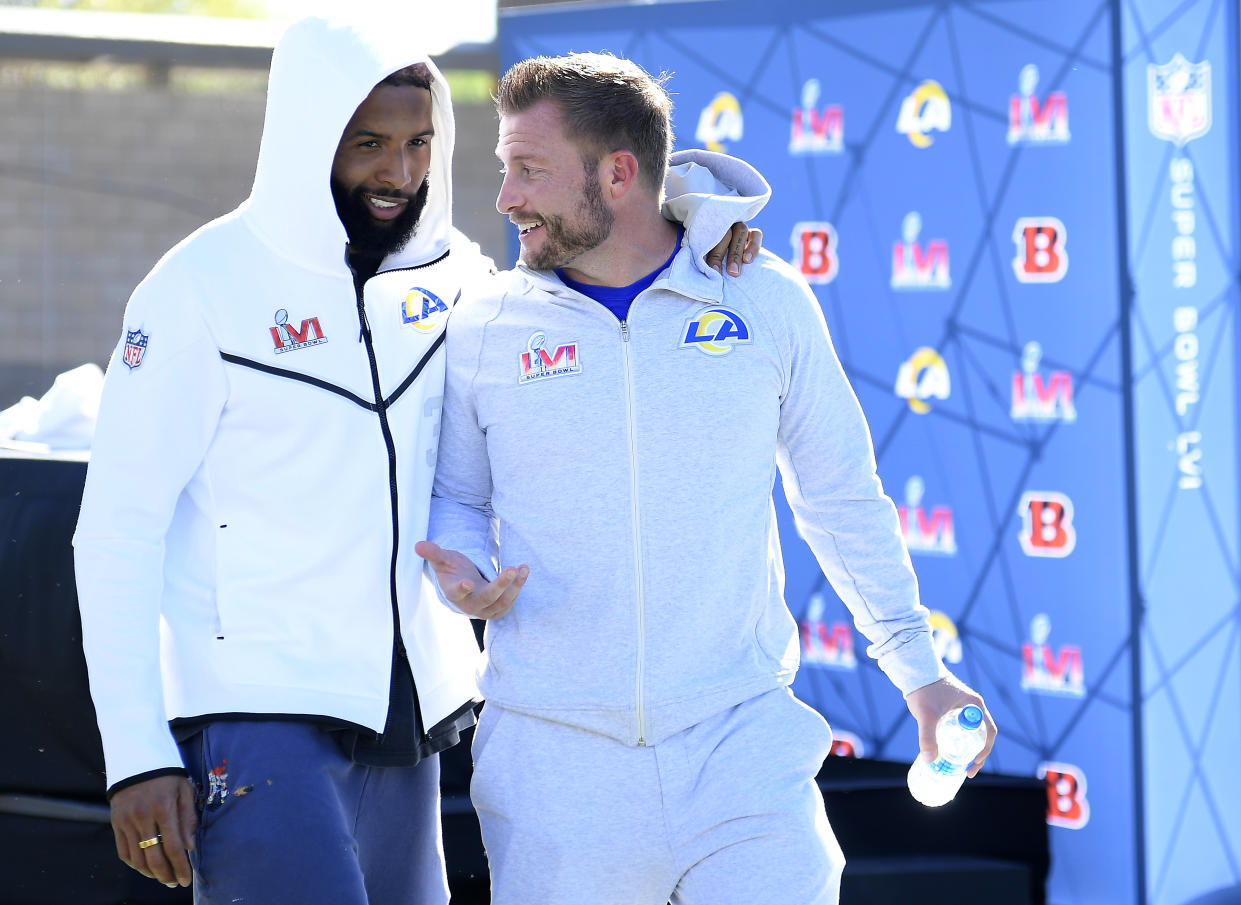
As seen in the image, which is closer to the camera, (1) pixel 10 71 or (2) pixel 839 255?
(2) pixel 839 255

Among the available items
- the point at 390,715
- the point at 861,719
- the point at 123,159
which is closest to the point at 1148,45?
the point at 861,719

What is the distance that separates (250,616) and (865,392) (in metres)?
2.67

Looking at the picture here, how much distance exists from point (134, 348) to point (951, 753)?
1299 millimetres

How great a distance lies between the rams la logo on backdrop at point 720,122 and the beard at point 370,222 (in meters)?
2.37

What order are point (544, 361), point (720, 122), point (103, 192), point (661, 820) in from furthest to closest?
point (103, 192), point (720, 122), point (544, 361), point (661, 820)

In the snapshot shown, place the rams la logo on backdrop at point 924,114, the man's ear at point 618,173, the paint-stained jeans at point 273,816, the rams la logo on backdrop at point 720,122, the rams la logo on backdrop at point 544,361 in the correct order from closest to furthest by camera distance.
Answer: the paint-stained jeans at point 273,816 → the rams la logo on backdrop at point 544,361 → the man's ear at point 618,173 → the rams la logo on backdrop at point 924,114 → the rams la logo on backdrop at point 720,122

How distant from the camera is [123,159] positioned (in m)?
7.41

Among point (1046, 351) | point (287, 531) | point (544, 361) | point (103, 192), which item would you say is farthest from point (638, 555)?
point (103, 192)

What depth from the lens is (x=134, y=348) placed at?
177cm

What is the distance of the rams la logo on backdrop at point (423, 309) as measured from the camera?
2.04 metres

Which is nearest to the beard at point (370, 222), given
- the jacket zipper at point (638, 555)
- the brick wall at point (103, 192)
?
the jacket zipper at point (638, 555)

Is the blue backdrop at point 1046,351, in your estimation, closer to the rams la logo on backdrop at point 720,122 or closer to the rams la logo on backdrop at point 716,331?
the rams la logo on backdrop at point 720,122

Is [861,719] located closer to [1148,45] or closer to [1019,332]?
[1019,332]

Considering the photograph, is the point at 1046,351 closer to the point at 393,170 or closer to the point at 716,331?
the point at 716,331
